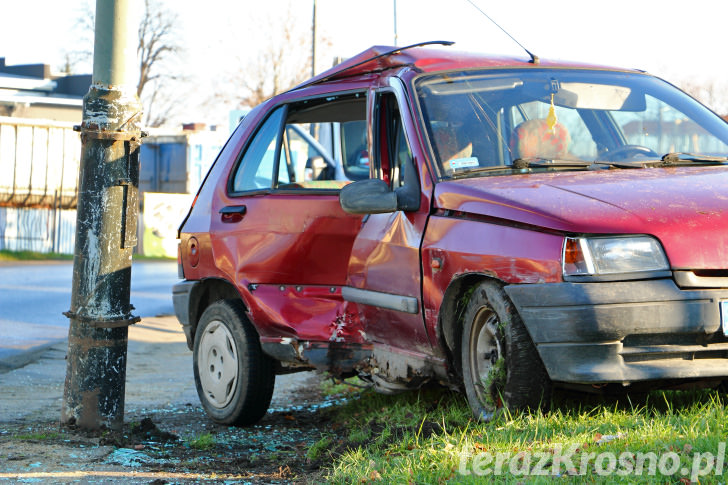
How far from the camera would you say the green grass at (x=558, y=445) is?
3598 mm

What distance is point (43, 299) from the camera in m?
15.4

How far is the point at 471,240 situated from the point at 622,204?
0.68 m

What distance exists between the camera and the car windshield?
4.96 metres

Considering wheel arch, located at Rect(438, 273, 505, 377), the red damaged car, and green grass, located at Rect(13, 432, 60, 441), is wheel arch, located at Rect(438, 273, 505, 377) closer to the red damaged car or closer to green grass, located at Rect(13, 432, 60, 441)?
the red damaged car

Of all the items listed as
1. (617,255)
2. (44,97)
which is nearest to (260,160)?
(617,255)

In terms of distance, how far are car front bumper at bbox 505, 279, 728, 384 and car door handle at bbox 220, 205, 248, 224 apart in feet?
8.65

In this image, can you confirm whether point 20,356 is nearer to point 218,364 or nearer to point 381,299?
point 218,364

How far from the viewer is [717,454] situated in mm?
3559

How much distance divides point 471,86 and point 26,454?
292 cm

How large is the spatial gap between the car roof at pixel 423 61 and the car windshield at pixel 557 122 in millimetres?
90

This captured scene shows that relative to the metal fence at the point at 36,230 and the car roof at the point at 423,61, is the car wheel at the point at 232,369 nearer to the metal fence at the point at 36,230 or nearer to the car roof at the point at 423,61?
the car roof at the point at 423,61

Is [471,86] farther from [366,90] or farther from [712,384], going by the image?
[712,384]

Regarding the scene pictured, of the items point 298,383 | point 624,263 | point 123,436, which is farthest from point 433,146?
point 298,383

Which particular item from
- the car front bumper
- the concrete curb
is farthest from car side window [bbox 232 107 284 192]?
the concrete curb
